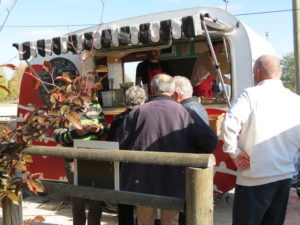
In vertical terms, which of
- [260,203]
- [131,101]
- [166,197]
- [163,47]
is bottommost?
[260,203]

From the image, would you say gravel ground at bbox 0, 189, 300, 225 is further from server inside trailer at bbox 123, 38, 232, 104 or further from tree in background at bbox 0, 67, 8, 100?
→ tree in background at bbox 0, 67, 8, 100

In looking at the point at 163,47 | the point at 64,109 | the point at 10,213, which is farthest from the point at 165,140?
the point at 163,47

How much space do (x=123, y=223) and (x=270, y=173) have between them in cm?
151

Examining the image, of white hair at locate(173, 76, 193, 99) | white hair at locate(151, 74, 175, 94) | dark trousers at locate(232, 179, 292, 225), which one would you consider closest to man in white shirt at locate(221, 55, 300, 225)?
dark trousers at locate(232, 179, 292, 225)

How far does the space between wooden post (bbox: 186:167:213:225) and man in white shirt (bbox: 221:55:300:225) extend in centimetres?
67

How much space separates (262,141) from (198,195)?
829mm

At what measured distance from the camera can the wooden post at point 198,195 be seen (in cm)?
207

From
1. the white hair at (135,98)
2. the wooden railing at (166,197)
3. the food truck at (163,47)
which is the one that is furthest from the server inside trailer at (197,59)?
the wooden railing at (166,197)

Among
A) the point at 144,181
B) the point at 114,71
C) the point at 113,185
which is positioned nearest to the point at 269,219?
the point at 144,181

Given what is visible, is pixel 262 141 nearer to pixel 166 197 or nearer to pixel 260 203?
pixel 260 203

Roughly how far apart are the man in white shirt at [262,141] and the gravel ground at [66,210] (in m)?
2.21

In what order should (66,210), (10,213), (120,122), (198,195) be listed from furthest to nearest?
(66,210), (120,122), (10,213), (198,195)

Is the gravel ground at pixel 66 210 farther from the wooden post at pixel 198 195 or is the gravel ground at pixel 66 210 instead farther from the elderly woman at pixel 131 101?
the wooden post at pixel 198 195

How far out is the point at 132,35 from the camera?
176 inches
